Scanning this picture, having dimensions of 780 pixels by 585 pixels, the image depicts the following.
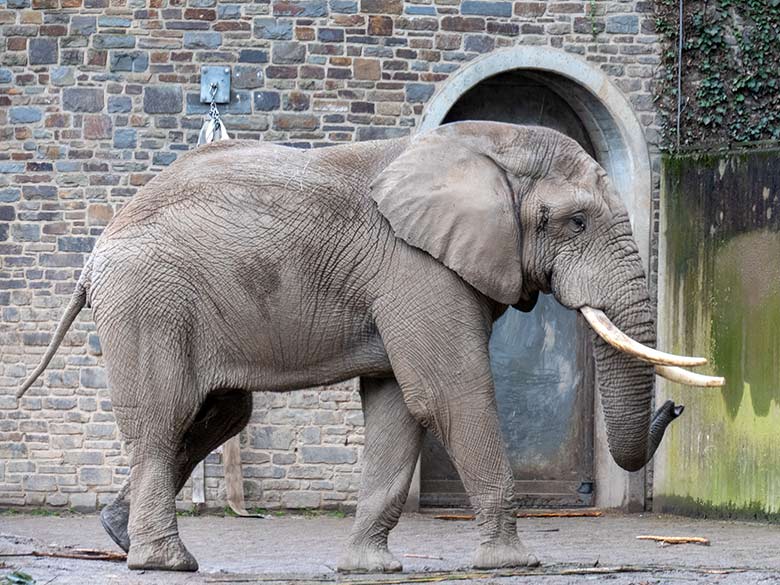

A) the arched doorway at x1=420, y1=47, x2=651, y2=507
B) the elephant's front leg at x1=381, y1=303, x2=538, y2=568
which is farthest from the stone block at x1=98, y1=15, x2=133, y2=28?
the elephant's front leg at x1=381, y1=303, x2=538, y2=568

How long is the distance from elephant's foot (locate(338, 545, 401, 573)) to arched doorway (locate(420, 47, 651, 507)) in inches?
249

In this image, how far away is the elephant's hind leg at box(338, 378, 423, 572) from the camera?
362 inches

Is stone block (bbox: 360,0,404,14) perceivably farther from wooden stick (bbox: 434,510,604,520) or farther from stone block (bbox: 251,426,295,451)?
wooden stick (bbox: 434,510,604,520)

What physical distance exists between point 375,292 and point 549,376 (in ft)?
23.6

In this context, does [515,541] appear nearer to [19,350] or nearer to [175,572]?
[175,572]

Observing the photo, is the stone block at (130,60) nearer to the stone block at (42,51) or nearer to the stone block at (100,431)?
the stone block at (42,51)

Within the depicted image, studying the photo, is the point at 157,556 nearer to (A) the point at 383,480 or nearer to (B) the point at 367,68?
(A) the point at 383,480

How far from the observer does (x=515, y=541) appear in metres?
8.96

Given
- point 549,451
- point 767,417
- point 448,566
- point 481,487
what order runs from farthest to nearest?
1. point 549,451
2. point 767,417
3. point 448,566
4. point 481,487

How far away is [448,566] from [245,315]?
202cm

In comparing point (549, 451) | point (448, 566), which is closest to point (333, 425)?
point (549, 451)

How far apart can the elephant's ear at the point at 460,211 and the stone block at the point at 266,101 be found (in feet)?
19.4

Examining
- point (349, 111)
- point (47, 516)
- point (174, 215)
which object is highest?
point (349, 111)

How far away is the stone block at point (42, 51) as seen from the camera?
14.8m
